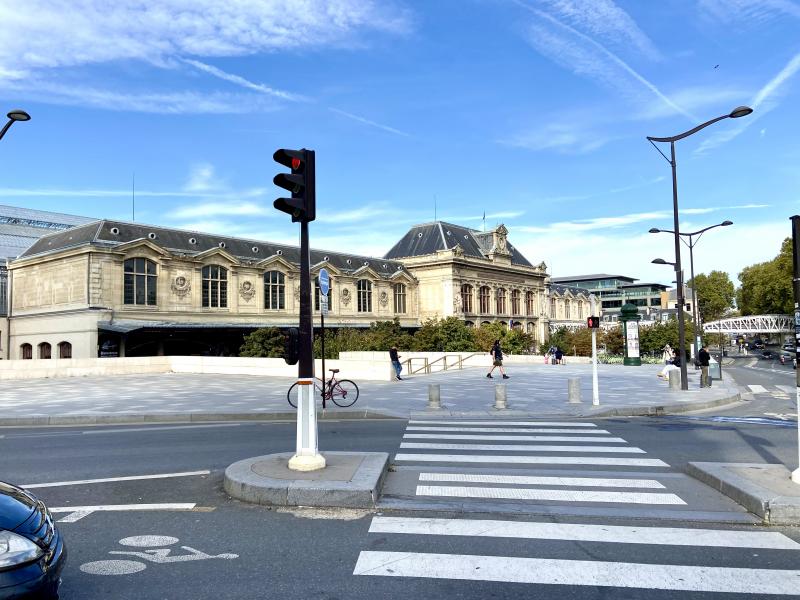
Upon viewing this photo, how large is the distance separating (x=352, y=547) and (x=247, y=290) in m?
52.5

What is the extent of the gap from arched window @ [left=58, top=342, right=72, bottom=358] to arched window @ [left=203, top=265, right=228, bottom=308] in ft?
35.7

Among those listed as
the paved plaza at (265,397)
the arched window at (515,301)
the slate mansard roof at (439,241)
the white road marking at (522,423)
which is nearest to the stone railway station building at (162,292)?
the slate mansard roof at (439,241)

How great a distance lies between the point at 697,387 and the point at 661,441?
550 inches

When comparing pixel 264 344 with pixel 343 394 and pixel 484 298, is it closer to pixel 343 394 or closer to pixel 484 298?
pixel 343 394

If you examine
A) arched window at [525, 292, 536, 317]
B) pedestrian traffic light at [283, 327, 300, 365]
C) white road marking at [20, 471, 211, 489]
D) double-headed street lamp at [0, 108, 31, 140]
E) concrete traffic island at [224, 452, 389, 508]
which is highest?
double-headed street lamp at [0, 108, 31, 140]

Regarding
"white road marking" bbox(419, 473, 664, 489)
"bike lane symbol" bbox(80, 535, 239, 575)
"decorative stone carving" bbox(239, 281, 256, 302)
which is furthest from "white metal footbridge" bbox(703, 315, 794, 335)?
"bike lane symbol" bbox(80, 535, 239, 575)

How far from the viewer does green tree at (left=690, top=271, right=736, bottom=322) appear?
112 meters

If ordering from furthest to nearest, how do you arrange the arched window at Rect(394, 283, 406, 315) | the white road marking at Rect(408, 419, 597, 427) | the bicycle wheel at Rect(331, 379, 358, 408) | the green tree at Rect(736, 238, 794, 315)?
the green tree at Rect(736, 238, 794, 315)
the arched window at Rect(394, 283, 406, 315)
the bicycle wheel at Rect(331, 379, 358, 408)
the white road marking at Rect(408, 419, 597, 427)

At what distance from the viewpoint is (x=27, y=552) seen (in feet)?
11.6

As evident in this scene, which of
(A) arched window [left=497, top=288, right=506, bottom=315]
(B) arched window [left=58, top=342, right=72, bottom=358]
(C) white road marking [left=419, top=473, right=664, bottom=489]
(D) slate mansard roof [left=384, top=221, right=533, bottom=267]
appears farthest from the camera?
(A) arched window [left=497, top=288, right=506, bottom=315]

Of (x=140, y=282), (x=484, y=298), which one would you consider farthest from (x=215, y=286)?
(x=484, y=298)

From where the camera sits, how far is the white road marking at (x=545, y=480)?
25.6 feet

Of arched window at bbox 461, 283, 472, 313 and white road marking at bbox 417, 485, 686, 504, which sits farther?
arched window at bbox 461, 283, 472, 313

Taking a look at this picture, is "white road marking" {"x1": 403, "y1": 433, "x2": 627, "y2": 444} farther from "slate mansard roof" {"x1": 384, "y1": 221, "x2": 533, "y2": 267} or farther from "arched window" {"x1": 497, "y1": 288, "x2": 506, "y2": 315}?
"arched window" {"x1": 497, "y1": 288, "x2": 506, "y2": 315}
